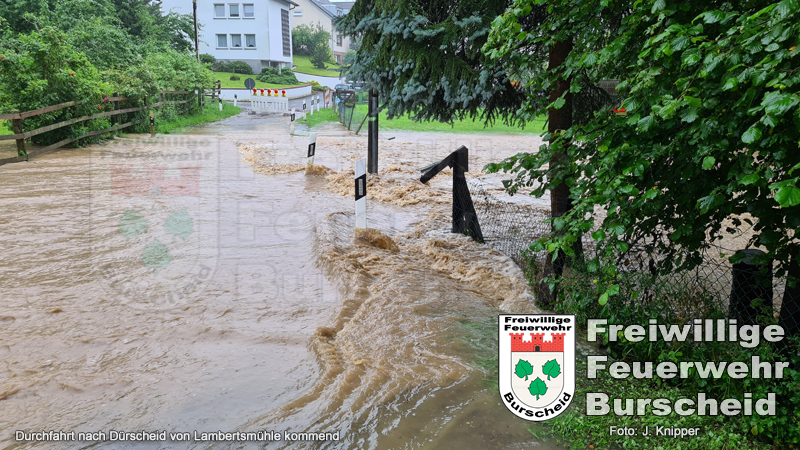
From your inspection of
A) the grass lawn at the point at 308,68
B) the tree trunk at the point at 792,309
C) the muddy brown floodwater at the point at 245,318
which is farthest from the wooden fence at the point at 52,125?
the grass lawn at the point at 308,68

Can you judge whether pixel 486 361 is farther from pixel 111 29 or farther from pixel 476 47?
pixel 111 29

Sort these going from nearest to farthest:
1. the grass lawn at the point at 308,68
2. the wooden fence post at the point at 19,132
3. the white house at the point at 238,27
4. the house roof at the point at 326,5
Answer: the wooden fence post at the point at 19,132, the white house at the point at 238,27, the grass lawn at the point at 308,68, the house roof at the point at 326,5

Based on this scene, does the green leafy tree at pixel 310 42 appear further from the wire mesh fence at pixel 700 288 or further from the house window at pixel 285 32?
the wire mesh fence at pixel 700 288

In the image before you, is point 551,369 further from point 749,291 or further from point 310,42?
point 310,42

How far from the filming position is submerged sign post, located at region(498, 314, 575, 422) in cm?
350

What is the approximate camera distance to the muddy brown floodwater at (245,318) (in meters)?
3.51

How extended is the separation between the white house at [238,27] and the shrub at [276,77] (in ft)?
14.9

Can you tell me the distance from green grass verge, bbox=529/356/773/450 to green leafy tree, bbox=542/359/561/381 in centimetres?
25

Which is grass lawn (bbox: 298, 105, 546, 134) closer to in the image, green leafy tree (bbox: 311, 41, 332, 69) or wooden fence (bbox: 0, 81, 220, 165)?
wooden fence (bbox: 0, 81, 220, 165)

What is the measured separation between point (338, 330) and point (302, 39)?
8285 centimetres

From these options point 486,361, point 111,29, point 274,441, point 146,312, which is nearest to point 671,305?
point 486,361

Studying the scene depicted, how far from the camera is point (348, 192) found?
11.5 metres

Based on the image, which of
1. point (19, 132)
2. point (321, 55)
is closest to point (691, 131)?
point (19, 132)

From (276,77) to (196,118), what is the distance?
31951mm
